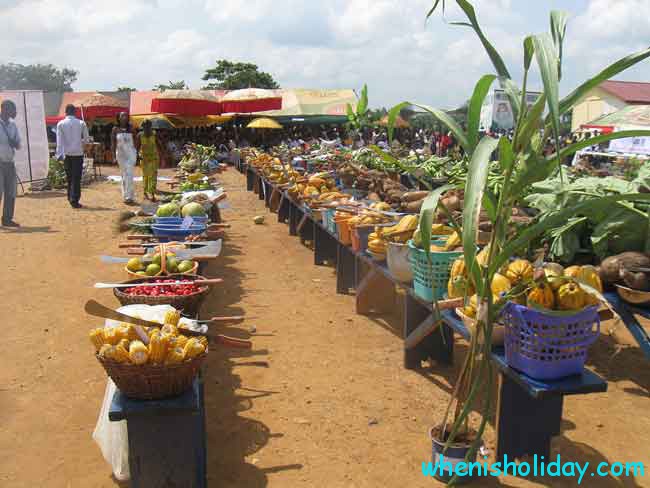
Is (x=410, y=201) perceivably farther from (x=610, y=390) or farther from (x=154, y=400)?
(x=154, y=400)

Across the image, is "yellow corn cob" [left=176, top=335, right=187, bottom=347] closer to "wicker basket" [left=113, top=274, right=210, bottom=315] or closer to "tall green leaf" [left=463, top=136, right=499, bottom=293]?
"wicker basket" [left=113, top=274, right=210, bottom=315]

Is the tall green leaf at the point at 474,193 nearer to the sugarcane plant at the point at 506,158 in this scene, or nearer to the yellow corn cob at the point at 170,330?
the sugarcane plant at the point at 506,158

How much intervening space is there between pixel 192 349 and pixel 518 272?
156cm

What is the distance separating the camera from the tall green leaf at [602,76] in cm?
199

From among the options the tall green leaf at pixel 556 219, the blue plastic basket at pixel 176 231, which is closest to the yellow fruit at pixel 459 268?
the tall green leaf at pixel 556 219

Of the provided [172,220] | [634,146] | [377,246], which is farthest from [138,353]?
[634,146]

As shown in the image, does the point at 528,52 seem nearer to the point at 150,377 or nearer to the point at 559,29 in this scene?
the point at 559,29

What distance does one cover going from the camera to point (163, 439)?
2600 millimetres

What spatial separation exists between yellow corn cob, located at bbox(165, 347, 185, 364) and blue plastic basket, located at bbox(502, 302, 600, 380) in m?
1.42

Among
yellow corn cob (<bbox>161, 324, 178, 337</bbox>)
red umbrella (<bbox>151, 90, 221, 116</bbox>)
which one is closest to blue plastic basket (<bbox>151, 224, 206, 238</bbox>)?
yellow corn cob (<bbox>161, 324, 178, 337</bbox>)

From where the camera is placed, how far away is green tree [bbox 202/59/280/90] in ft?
179

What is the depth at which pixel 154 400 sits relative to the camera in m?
2.57

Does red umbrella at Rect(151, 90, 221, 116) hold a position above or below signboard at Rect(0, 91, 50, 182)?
above

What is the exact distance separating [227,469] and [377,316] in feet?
8.86
